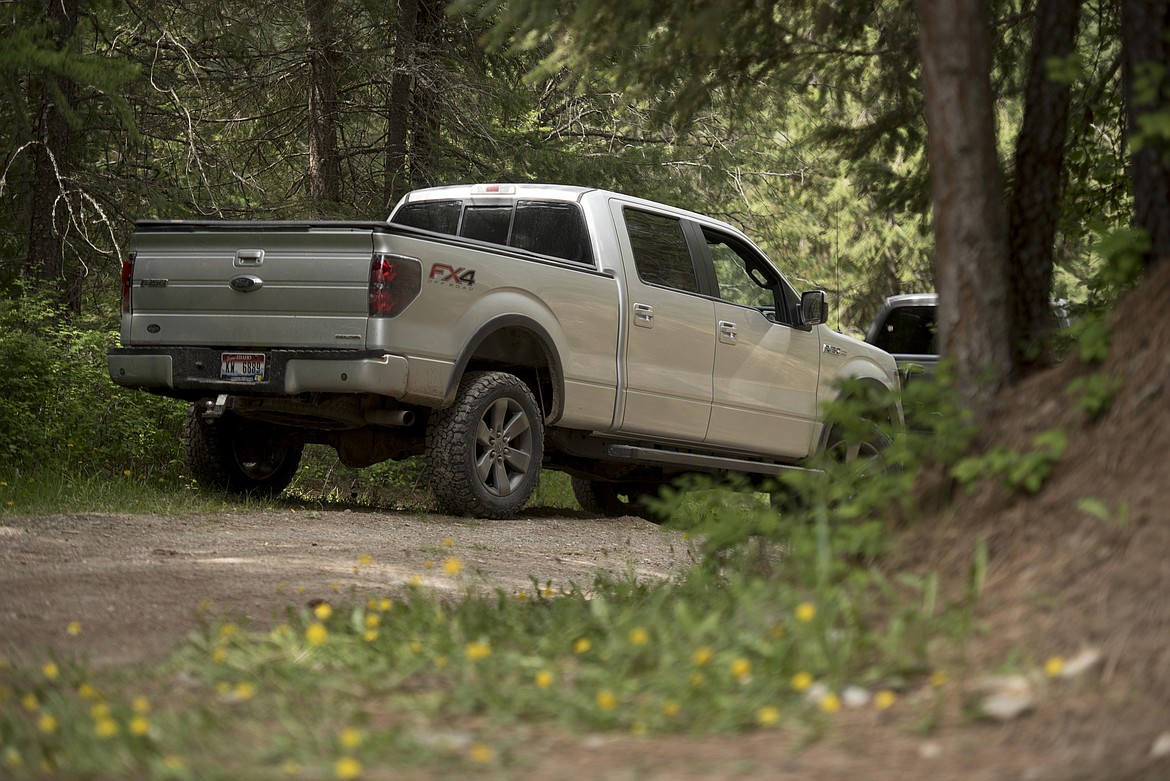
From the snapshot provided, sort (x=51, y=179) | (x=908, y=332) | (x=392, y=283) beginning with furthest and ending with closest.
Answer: (x=908, y=332)
(x=51, y=179)
(x=392, y=283)

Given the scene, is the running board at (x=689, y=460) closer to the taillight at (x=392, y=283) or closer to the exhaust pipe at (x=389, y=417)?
the exhaust pipe at (x=389, y=417)

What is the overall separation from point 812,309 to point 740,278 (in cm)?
59

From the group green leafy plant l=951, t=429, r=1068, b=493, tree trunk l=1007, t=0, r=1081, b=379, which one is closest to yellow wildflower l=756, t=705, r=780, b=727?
green leafy plant l=951, t=429, r=1068, b=493

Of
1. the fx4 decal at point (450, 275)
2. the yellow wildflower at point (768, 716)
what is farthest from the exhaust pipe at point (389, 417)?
the yellow wildflower at point (768, 716)

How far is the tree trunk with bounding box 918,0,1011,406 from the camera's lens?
4.67 meters

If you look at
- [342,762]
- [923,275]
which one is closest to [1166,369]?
[342,762]

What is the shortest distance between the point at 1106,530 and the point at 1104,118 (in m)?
4.06

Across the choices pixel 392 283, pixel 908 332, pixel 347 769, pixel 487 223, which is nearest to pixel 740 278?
pixel 487 223

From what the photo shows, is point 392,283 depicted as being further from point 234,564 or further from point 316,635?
point 316,635

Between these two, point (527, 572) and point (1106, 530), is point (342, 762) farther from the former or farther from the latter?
point (527, 572)

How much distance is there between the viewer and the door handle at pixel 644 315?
9719 millimetres

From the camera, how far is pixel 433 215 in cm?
1030

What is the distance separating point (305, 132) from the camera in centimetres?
1614

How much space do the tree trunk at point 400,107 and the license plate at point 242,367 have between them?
6176 millimetres
